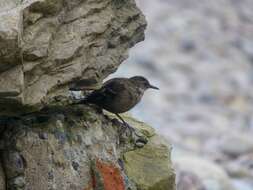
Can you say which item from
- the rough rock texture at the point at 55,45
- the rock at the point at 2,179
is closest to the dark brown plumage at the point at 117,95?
the rough rock texture at the point at 55,45

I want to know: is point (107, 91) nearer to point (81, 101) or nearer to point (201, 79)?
point (81, 101)

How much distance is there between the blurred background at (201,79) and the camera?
23.9m

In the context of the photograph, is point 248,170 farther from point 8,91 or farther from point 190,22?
point 190,22

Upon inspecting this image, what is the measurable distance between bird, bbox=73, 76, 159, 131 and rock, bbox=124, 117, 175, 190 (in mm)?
405

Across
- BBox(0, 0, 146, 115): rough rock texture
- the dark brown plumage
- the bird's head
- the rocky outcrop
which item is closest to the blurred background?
the bird's head

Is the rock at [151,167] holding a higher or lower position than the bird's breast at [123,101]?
lower

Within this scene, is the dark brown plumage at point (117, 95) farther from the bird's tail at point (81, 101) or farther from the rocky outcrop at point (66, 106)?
the rocky outcrop at point (66, 106)

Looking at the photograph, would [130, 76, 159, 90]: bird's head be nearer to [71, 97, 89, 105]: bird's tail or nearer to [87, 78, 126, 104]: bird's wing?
[87, 78, 126, 104]: bird's wing

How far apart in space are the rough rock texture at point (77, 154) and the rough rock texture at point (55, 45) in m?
0.56

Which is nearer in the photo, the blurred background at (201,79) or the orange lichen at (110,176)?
the orange lichen at (110,176)

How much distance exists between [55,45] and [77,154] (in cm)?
134

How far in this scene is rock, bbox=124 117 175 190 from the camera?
1095 cm

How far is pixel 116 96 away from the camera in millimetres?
11570

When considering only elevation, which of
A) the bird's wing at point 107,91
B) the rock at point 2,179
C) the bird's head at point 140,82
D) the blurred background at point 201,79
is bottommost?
the rock at point 2,179
